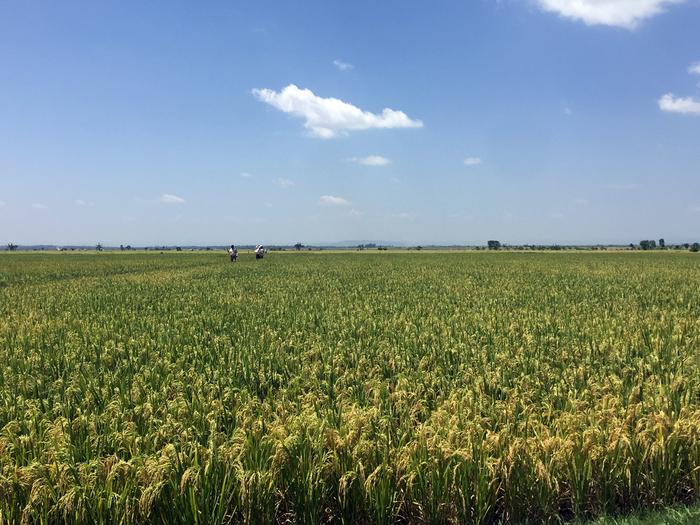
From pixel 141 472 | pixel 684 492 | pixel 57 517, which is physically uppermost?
pixel 141 472

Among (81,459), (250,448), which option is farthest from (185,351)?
(250,448)

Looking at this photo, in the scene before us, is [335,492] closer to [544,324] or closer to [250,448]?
[250,448]

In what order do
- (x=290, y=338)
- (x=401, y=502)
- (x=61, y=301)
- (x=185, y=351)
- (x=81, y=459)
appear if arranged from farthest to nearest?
(x=61, y=301), (x=290, y=338), (x=185, y=351), (x=81, y=459), (x=401, y=502)

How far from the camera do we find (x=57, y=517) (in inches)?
151

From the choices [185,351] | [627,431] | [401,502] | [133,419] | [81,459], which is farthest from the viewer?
[185,351]

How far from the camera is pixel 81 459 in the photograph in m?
4.59

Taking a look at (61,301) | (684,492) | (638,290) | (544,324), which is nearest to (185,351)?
(684,492)

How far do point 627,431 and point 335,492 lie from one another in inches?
143

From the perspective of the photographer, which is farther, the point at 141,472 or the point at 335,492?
the point at 335,492

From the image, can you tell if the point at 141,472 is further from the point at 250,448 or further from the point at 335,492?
the point at 335,492

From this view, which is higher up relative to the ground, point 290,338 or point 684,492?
point 290,338

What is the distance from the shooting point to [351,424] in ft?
16.3

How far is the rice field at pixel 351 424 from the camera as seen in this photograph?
13.3ft

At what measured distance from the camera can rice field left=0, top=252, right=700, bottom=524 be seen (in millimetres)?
4043
